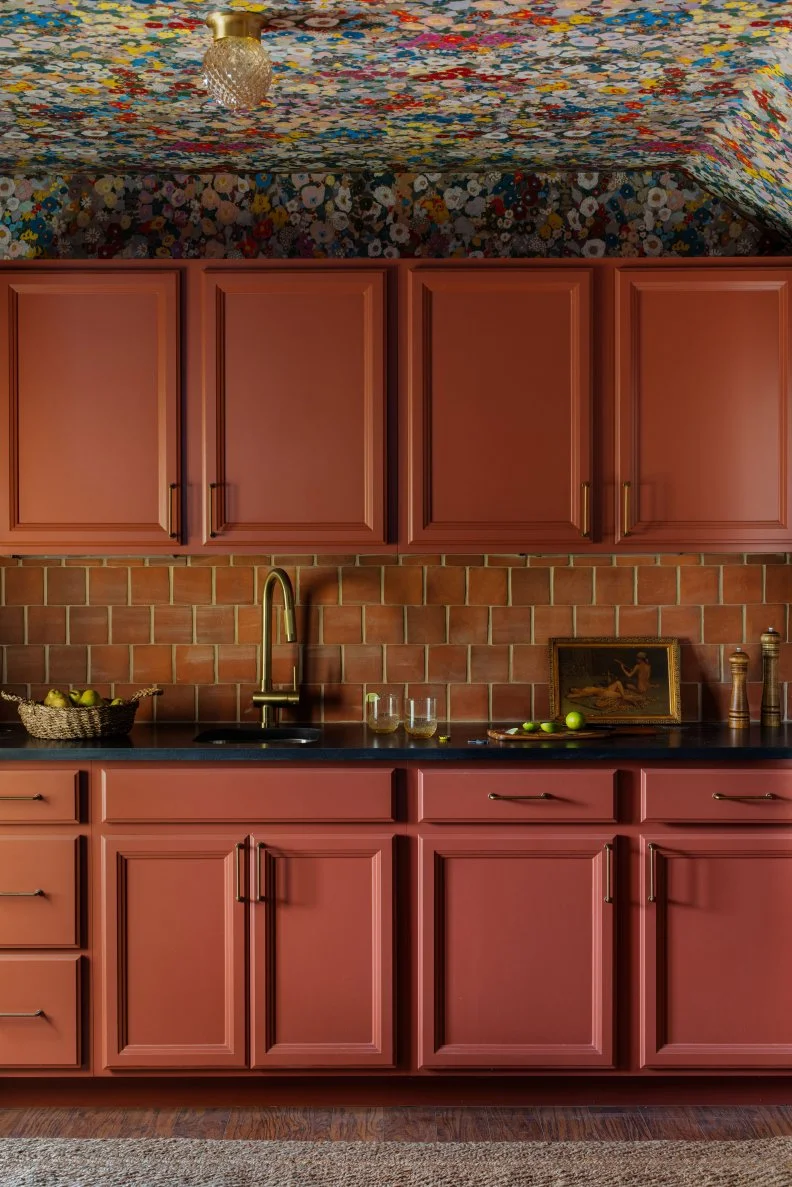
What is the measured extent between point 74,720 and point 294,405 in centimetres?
108

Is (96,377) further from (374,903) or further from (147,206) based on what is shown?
(374,903)

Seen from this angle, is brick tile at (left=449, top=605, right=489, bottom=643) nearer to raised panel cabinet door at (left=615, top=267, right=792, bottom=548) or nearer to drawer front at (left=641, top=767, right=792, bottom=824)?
raised panel cabinet door at (left=615, top=267, right=792, bottom=548)

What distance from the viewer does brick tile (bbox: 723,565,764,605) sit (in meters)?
3.46

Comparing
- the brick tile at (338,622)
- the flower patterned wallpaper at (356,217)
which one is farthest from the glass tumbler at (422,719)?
the flower patterned wallpaper at (356,217)

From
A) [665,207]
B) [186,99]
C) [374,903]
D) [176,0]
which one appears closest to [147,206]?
[186,99]

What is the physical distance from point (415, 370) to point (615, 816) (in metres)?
1.35

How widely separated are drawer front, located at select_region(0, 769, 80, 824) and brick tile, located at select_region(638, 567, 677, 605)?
1801 millimetres

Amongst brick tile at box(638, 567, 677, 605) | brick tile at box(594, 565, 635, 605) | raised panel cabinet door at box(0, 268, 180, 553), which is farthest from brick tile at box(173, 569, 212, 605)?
brick tile at box(638, 567, 677, 605)

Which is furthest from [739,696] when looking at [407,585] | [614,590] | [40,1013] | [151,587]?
[40,1013]

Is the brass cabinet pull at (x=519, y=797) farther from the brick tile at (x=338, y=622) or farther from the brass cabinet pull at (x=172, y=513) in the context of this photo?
the brass cabinet pull at (x=172, y=513)

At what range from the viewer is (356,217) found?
3.43 meters

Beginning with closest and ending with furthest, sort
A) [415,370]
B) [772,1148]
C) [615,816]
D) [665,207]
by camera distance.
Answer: [772,1148] < [615,816] < [415,370] < [665,207]

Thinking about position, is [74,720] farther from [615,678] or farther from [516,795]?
[615,678]

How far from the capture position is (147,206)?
3428 millimetres
